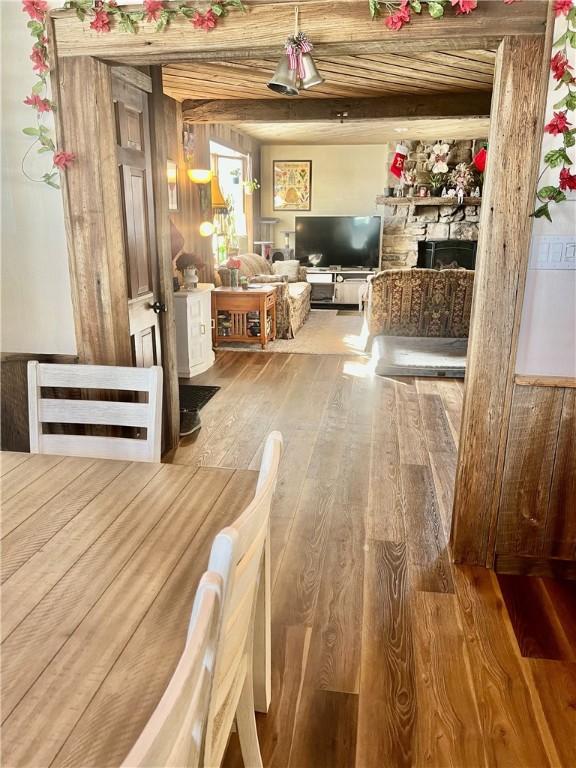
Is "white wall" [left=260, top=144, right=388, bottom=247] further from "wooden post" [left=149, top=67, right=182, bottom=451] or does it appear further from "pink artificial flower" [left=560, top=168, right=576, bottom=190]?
"pink artificial flower" [left=560, top=168, right=576, bottom=190]

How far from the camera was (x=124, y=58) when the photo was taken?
2160 mm

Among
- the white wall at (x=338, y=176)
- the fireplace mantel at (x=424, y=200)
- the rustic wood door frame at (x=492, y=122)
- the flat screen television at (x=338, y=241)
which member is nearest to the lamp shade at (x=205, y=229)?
the flat screen television at (x=338, y=241)

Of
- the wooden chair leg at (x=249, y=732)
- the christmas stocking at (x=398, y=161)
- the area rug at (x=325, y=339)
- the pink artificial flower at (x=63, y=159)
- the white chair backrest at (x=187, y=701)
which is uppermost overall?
the christmas stocking at (x=398, y=161)

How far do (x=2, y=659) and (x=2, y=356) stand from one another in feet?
6.32

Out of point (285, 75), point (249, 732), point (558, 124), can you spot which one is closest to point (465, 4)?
point (558, 124)

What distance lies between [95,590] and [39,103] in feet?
6.57

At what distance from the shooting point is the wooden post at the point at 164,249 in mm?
3014

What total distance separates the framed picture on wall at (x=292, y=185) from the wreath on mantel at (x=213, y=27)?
776 cm

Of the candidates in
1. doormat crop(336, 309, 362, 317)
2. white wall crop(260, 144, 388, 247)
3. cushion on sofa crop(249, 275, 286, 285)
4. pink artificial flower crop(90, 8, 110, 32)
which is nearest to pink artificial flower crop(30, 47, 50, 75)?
pink artificial flower crop(90, 8, 110, 32)

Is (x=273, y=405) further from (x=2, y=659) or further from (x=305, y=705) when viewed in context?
(x=2, y=659)

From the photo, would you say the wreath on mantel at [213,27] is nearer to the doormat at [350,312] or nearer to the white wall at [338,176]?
the doormat at [350,312]

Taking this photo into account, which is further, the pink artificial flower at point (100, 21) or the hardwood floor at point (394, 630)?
the pink artificial flower at point (100, 21)

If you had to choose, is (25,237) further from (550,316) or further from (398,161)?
(398,161)

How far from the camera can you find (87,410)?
1.85 meters
